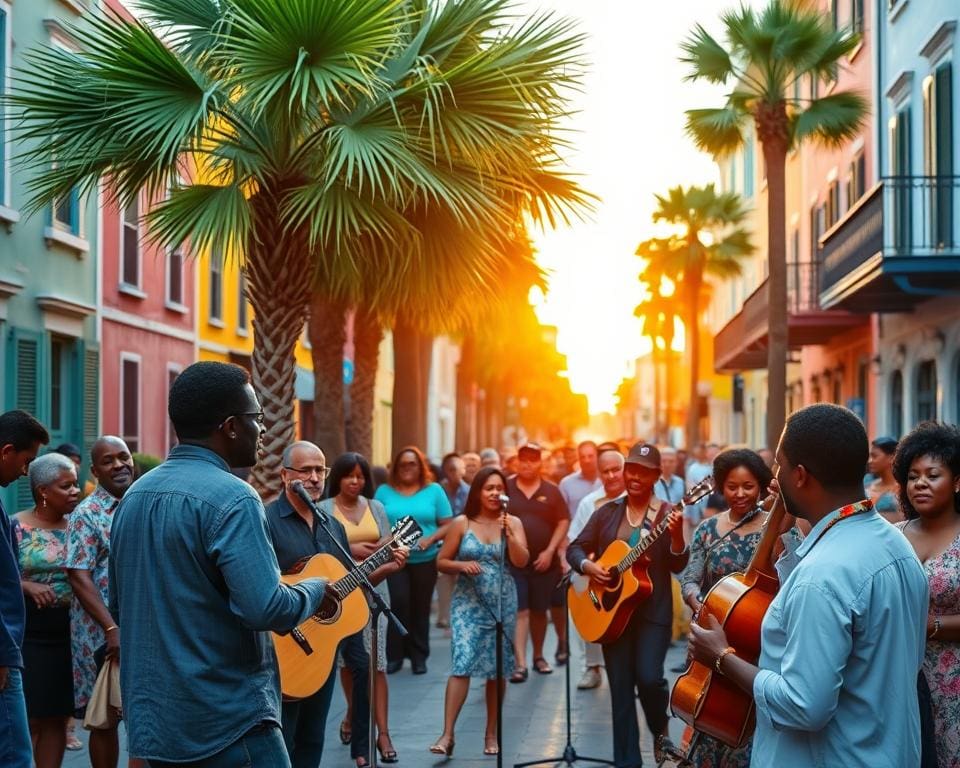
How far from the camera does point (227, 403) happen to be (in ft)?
14.0

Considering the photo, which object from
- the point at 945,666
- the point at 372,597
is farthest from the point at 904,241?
the point at 945,666

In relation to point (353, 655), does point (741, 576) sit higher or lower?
higher

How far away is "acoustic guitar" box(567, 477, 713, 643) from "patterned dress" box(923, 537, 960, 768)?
2380 millimetres

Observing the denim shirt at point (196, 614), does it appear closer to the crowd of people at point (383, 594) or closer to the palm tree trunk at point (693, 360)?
the crowd of people at point (383, 594)

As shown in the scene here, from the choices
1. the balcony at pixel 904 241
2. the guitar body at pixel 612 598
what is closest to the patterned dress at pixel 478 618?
the guitar body at pixel 612 598

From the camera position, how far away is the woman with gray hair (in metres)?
7.07

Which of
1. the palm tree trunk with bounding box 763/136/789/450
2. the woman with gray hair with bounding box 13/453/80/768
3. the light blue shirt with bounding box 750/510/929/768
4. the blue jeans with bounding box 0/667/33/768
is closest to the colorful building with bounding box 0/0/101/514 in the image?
the woman with gray hair with bounding box 13/453/80/768

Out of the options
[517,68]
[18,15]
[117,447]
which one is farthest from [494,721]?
[18,15]

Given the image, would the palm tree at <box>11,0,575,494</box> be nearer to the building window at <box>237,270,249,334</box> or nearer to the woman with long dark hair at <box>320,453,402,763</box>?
the woman with long dark hair at <box>320,453,402,763</box>

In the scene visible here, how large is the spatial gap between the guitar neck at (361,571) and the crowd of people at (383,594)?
46 mm

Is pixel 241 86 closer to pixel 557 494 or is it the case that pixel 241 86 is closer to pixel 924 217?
pixel 557 494

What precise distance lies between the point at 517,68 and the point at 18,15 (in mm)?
7306

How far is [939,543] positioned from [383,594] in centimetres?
455

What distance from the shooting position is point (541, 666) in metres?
12.9
